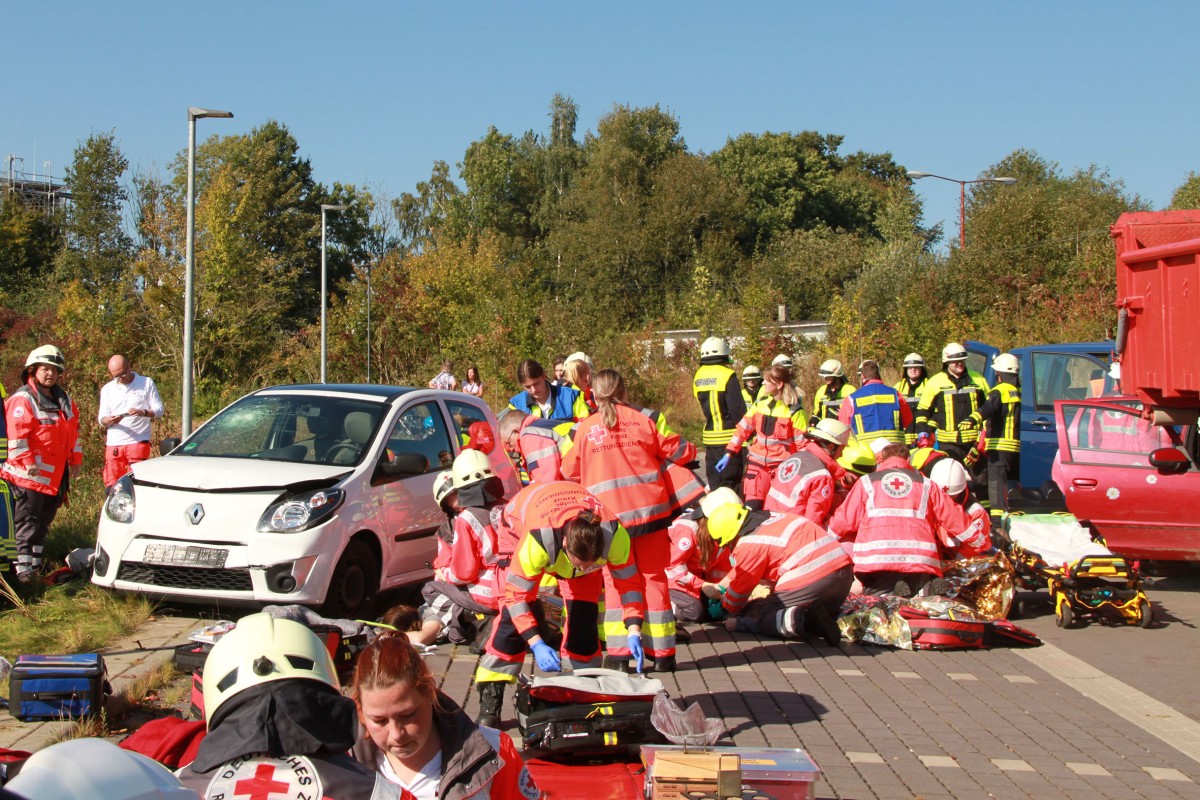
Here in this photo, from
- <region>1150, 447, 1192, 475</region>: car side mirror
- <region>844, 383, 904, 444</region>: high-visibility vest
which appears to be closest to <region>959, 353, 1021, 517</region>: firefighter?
<region>844, 383, 904, 444</region>: high-visibility vest

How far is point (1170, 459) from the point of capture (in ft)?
32.3

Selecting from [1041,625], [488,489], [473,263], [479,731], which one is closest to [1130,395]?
[1041,625]

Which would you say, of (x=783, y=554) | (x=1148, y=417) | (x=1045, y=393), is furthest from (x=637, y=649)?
(x=1045, y=393)

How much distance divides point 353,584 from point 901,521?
4033 mm

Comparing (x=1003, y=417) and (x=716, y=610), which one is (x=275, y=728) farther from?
(x=1003, y=417)

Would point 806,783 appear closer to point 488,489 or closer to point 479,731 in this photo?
point 479,731

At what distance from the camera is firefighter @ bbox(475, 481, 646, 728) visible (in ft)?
18.9

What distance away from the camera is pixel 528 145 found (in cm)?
7431

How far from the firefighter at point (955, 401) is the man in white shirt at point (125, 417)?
8147 millimetres

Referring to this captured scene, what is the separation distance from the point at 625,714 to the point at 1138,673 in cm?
440

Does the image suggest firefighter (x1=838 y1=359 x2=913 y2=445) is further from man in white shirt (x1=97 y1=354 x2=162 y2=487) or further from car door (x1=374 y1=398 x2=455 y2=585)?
man in white shirt (x1=97 y1=354 x2=162 y2=487)

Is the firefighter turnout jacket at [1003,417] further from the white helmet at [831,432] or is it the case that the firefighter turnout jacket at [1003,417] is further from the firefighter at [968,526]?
the white helmet at [831,432]

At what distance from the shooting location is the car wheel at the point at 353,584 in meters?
8.39

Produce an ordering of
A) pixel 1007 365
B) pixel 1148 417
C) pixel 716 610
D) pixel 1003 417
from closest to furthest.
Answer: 1. pixel 716 610
2. pixel 1148 417
3. pixel 1003 417
4. pixel 1007 365
